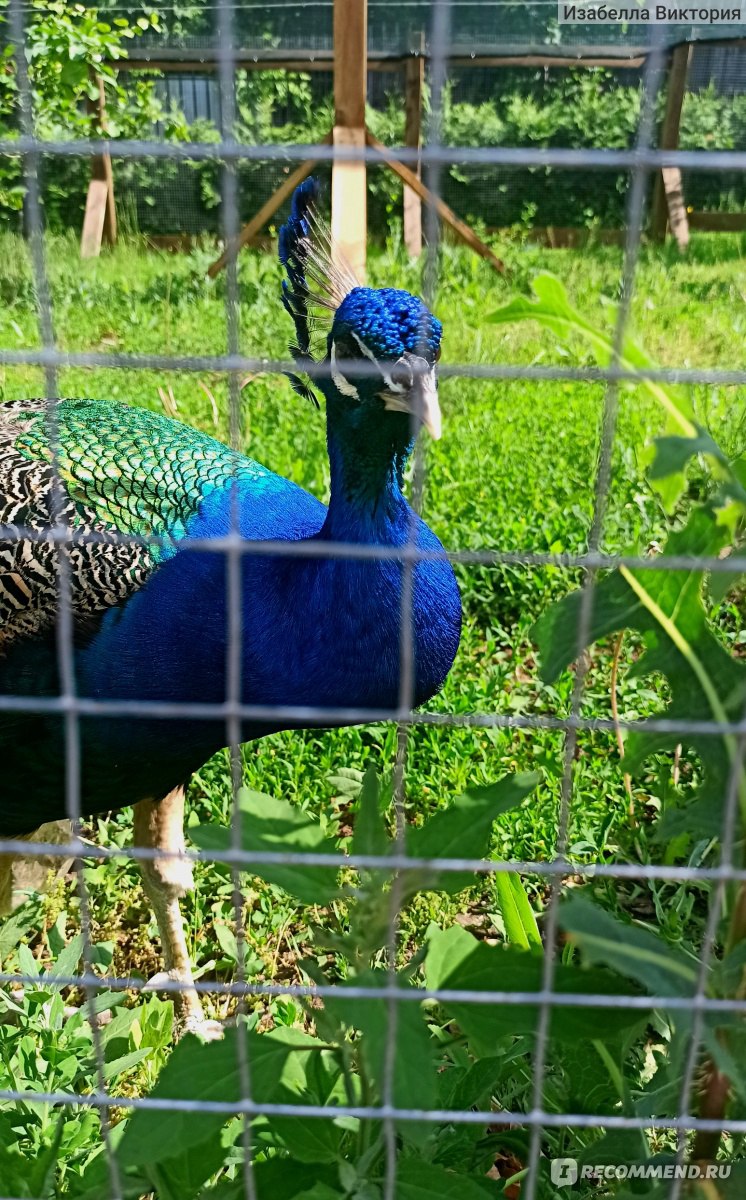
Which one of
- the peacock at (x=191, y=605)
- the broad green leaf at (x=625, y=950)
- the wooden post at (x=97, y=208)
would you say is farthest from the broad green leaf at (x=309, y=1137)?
the wooden post at (x=97, y=208)

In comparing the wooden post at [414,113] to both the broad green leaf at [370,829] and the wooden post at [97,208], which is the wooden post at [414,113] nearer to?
the wooden post at [97,208]

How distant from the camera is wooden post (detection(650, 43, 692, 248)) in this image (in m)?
7.04

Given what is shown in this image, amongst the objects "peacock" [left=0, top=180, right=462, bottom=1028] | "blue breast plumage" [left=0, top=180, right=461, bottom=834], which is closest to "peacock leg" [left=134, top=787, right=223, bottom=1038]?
"peacock" [left=0, top=180, right=462, bottom=1028]

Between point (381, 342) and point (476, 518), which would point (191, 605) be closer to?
point (381, 342)

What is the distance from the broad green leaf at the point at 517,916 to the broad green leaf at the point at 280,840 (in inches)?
21.2

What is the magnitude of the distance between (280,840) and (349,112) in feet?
9.96

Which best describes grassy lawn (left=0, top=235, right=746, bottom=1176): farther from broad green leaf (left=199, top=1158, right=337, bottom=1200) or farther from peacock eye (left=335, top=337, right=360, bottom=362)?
peacock eye (left=335, top=337, right=360, bottom=362)

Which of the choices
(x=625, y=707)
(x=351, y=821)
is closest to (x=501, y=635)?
(x=625, y=707)

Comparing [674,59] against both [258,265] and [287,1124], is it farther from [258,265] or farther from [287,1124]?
[287,1124]

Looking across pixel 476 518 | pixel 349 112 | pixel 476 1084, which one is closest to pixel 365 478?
pixel 476 1084

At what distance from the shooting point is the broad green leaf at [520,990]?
96 cm

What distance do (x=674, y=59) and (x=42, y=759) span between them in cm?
785

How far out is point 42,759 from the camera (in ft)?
5.99

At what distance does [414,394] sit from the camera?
1477 millimetres
